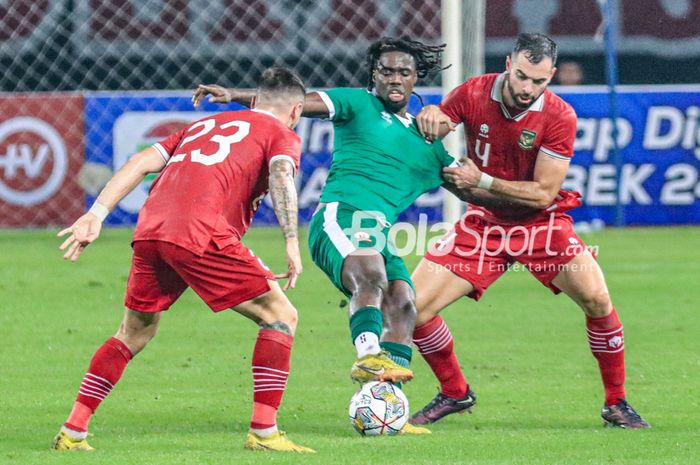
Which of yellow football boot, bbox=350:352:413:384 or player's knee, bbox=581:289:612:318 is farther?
player's knee, bbox=581:289:612:318

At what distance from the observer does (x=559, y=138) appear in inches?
306

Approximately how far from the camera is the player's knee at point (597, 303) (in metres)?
7.69

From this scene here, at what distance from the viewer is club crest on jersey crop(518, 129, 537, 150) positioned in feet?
25.5

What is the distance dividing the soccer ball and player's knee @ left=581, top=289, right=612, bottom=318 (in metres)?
1.37

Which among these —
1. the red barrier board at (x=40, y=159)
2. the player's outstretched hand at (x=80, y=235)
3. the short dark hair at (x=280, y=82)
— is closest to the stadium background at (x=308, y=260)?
the red barrier board at (x=40, y=159)

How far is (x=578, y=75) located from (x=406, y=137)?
38.1 ft

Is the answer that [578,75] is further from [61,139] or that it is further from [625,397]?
[625,397]

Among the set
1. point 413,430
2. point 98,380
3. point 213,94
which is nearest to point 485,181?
point 413,430

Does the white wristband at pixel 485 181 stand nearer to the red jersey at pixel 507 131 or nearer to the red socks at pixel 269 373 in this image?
the red jersey at pixel 507 131

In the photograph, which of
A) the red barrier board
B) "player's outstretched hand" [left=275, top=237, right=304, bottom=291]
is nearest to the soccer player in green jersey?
"player's outstretched hand" [left=275, top=237, right=304, bottom=291]

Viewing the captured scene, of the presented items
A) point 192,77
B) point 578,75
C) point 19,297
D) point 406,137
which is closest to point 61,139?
point 192,77

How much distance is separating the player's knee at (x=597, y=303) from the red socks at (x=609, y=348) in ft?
0.13

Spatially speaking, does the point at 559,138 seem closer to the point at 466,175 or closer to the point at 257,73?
the point at 466,175

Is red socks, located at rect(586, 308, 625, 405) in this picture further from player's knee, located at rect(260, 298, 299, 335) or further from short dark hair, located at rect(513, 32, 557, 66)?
player's knee, located at rect(260, 298, 299, 335)
